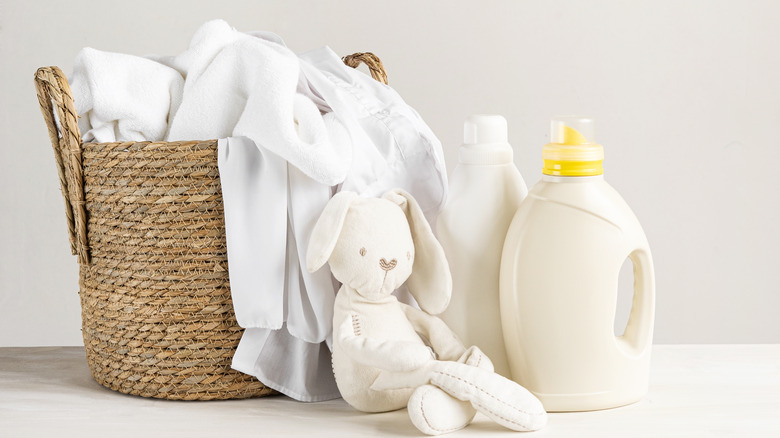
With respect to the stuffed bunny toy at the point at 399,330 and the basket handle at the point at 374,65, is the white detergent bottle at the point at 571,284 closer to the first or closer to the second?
the stuffed bunny toy at the point at 399,330

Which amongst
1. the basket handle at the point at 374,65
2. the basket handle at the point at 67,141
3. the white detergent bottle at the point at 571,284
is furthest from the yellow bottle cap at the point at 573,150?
the basket handle at the point at 67,141

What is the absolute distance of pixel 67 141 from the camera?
911 millimetres

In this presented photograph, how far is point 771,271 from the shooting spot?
1657 millimetres

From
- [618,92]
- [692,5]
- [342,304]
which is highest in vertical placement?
[692,5]

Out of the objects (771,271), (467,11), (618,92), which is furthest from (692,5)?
(771,271)

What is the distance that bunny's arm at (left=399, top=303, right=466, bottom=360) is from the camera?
33.7 inches

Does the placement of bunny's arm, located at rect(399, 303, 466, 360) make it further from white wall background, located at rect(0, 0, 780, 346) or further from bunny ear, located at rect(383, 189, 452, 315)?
white wall background, located at rect(0, 0, 780, 346)

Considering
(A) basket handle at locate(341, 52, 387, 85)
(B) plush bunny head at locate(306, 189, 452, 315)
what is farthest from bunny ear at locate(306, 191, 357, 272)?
(A) basket handle at locate(341, 52, 387, 85)

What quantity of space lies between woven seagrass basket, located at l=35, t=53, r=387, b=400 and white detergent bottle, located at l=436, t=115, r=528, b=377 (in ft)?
0.81

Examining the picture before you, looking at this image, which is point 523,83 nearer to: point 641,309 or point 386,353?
point 641,309

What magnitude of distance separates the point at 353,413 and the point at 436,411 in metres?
0.13

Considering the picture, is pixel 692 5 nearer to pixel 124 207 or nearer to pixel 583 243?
pixel 583 243

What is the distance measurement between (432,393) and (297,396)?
211mm

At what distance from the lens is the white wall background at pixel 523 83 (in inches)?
62.4
